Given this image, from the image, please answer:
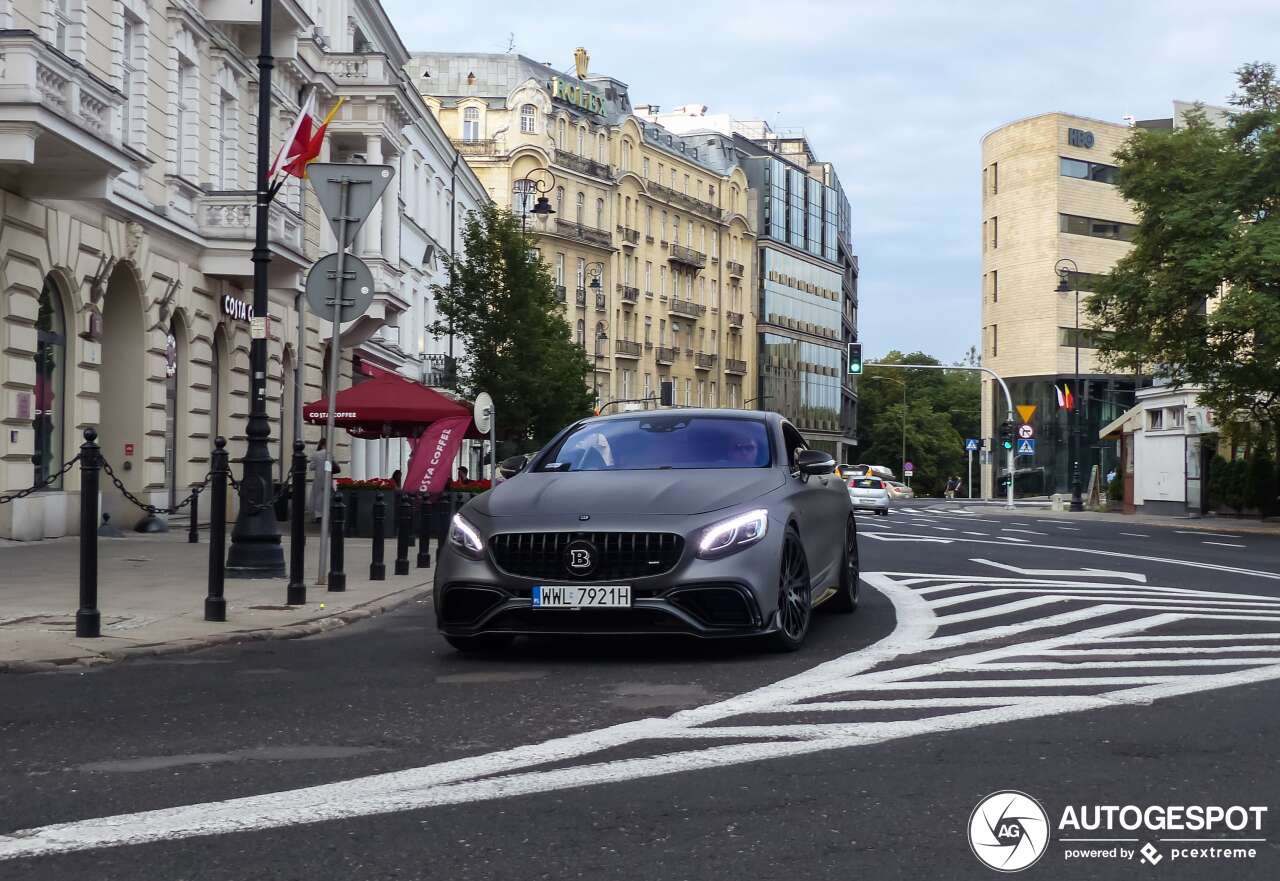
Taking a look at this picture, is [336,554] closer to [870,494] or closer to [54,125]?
[54,125]

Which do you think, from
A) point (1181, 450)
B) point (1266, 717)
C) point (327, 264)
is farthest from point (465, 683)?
point (1181, 450)

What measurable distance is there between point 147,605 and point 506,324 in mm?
28376

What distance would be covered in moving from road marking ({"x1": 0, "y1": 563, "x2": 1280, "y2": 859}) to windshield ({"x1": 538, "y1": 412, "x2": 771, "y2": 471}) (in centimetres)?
150

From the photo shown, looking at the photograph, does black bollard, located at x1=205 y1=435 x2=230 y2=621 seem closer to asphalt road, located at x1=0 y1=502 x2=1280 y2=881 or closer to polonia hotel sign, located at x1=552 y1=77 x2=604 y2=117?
asphalt road, located at x1=0 y1=502 x2=1280 y2=881

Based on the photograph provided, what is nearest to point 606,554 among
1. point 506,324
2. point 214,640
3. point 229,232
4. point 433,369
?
point 214,640

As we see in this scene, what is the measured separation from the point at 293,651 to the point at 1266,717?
550cm

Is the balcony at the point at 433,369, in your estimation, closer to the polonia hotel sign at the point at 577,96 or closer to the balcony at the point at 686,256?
the polonia hotel sign at the point at 577,96

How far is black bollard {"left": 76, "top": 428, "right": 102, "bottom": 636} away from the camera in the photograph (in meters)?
9.62

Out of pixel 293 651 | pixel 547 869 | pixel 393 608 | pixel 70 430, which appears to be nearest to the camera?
pixel 547 869

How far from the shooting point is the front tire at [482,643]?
9211mm

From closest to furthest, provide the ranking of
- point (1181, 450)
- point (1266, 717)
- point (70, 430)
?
point (1266, 717) → point (70, 430) → point (1181, 450)

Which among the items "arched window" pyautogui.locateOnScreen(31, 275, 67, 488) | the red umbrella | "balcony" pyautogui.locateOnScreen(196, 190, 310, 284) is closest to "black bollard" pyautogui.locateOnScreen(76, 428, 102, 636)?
"arched window" pyautogui.locateOnScreen(31, 275, 67, 488)

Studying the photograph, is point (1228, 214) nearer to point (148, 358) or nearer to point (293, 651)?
point (148, 358)

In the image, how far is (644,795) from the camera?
16.9 feet
